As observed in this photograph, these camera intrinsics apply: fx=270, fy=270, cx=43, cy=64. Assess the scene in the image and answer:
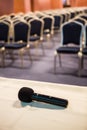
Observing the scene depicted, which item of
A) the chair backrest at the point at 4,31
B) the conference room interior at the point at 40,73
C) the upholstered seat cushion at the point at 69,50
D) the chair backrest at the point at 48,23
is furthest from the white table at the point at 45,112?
the chair backrest at the point at 48,23

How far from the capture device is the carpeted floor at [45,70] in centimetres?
523

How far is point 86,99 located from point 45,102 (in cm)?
27

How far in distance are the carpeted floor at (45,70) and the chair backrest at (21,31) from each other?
23.0 inches

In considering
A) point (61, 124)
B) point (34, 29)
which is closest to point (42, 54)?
point (34, 29)

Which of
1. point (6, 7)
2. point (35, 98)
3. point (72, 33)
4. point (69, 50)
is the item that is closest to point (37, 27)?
point (72, 33)

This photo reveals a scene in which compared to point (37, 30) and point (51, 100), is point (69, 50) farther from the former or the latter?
point (51, 100)

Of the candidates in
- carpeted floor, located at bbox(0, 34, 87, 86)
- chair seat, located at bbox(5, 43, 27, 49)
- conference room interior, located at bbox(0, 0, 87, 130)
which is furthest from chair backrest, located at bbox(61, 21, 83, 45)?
chair seat, located at bbox(5, 43, 27, 49)

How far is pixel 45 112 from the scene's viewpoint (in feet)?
4.96

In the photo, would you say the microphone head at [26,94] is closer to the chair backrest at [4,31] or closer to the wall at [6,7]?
the chair backrest at [4,31]

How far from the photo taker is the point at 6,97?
1.76m

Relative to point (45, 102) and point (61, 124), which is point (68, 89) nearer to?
point (45, 102)

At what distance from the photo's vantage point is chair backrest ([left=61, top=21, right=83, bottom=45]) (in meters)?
5.76

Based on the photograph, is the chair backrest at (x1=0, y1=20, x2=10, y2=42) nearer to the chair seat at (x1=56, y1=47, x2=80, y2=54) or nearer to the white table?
the chair seat at (x1=56, y1=47, x2=80, y2=54)

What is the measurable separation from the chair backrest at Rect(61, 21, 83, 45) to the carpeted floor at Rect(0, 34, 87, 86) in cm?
60
